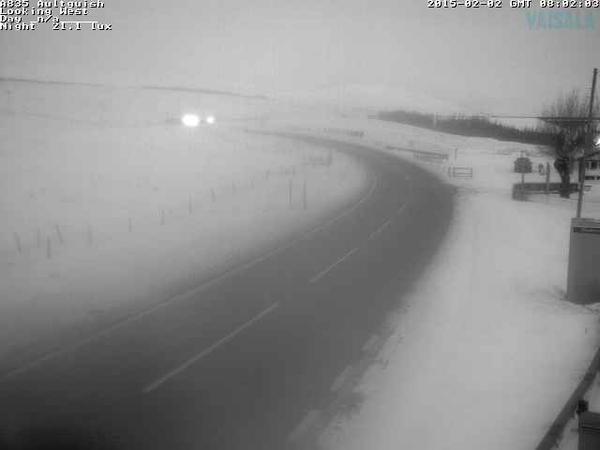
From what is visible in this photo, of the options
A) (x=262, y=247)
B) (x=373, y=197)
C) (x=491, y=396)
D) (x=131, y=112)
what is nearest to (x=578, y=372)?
(x=491, y=396)

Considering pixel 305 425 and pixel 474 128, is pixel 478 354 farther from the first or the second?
pixel 474 128

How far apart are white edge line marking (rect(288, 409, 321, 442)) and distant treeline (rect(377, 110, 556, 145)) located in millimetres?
61828

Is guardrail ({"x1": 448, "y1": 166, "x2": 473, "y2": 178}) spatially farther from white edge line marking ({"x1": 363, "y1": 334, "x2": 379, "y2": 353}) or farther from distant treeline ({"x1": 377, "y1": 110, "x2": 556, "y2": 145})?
white edge line marking ({"x1": 363, "y1": 334, "x2": 379, "y2": 353})

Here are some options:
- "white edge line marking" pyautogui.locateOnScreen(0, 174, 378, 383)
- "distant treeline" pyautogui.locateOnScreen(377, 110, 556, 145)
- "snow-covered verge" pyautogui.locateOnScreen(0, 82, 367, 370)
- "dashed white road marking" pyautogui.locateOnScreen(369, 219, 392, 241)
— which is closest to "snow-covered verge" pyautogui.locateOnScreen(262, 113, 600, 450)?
"dashed white road marking" pyautogui.locateOnScreen(369, 219, 392, 241)

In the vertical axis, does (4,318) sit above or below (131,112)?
below

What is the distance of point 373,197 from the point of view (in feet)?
89.3

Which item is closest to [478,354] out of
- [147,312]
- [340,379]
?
[340,379]

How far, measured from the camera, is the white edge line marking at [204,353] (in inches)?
316

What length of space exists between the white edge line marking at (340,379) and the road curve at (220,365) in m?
0.03

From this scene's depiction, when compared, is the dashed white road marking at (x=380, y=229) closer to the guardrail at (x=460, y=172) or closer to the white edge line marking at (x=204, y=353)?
the white edge line marking at (x=204, y=353)

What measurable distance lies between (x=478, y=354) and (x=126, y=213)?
16.3 m

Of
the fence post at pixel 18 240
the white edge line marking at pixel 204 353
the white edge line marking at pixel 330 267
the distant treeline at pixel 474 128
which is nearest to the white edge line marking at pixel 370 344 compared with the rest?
the white edge line marking at pixel 204 353

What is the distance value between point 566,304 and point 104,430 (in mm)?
10118

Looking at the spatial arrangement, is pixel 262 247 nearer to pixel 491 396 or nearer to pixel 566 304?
pixel 566 304
